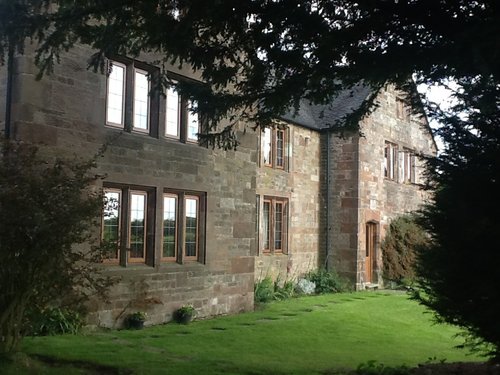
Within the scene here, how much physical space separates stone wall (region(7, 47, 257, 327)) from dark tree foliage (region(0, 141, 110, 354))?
213cm

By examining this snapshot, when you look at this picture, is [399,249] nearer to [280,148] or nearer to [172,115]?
[280,148]

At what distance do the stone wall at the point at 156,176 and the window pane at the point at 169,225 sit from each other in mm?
307

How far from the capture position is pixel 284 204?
20250mm

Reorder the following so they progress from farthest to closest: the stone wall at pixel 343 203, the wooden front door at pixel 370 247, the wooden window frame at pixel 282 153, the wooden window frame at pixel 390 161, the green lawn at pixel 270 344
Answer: the wooden window frame at pixel 390 161 → the wooden front door at pixel 370 247 → the stone wall at pixel 343 203 → the wooden window frame at pixel 282 153 → the green lawn at pixel 270 344

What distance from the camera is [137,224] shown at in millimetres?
12133

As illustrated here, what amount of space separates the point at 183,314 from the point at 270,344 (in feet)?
9.61

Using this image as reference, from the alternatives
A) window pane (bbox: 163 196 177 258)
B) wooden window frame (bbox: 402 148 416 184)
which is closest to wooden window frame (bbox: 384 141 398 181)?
wooden window frame (bbox: 402 148 416 184)

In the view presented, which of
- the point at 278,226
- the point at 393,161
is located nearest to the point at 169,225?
the point at 278,226

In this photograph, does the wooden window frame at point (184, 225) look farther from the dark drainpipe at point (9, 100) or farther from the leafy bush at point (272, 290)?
the leafy bush at point (272, 290)

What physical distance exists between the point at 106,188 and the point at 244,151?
4710 millimetres

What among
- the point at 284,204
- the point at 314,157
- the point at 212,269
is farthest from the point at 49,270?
the point at 314,157

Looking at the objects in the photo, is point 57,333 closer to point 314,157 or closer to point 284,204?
point 284,204

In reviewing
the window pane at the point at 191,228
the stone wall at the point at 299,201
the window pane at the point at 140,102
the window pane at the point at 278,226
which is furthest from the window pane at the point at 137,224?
the window pane at the point at 278,226

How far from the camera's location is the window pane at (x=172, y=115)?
509 inches
